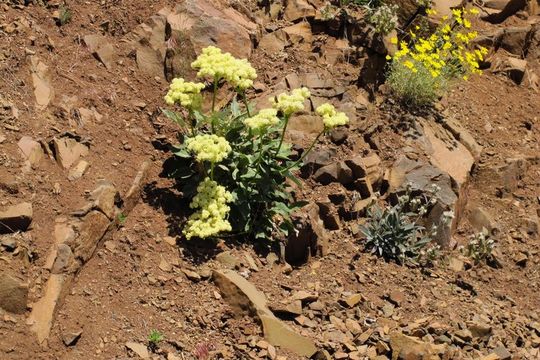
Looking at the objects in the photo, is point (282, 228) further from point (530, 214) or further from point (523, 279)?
point (530, 214)

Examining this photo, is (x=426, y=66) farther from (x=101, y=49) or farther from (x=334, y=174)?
(x=101, y=49)

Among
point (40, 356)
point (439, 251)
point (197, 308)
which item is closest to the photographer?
point (40, 356)

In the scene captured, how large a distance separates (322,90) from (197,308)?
11.5ft

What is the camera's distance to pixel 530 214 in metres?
8.52

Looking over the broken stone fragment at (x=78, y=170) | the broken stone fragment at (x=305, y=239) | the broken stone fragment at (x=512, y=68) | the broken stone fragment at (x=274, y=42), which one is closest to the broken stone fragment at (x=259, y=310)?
the broken stone fragment at (x=305, y=239)

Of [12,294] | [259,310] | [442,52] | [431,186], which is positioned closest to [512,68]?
[442,52]

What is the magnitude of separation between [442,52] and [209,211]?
193 inches

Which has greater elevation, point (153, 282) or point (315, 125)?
point (315, 125)

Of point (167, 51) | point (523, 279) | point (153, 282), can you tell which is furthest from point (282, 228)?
point (523, 279)

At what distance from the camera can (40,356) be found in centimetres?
475

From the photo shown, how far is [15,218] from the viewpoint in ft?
17.3

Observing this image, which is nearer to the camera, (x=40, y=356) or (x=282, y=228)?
(x=40, y=356)

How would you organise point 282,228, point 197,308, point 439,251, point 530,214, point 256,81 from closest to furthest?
point 197,308 → point 282,228 → point 439,251 → point 256,81 → point 530,214

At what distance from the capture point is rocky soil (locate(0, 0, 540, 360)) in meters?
5.32
